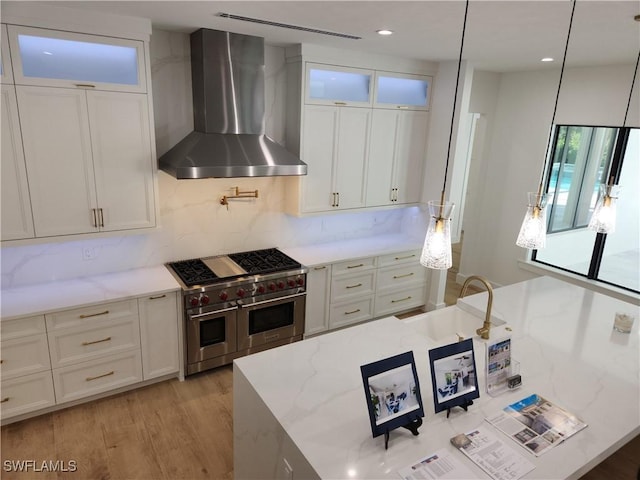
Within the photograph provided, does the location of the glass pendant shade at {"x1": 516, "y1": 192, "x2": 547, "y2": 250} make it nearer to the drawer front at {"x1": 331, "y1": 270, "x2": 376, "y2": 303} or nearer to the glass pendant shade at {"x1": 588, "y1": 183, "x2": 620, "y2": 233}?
the glass pendant shade at {"x1": 588, "y1": 183, "x2": 620, "y2": 233}

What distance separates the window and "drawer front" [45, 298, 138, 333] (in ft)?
13.3

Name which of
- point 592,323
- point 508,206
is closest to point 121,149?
point 592,323

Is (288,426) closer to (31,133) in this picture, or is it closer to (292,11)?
(292,11)

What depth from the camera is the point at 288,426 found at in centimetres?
183

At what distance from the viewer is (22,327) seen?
2.89 metres

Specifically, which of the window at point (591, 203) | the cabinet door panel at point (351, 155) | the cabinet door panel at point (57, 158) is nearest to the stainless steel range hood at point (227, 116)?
the cabinet door panel at point (57, 158)

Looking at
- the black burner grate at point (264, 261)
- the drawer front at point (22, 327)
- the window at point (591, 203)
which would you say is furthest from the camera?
the window at point (591, 203)

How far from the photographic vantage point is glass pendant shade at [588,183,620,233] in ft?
8.61

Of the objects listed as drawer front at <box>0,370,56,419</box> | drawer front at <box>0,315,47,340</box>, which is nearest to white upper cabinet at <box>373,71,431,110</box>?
drawer front at <box>0,315,47,340</box>

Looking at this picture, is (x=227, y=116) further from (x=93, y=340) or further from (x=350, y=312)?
(x=350, y=312)

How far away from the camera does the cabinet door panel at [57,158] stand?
2832 millimetres

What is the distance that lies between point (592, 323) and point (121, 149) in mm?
3503

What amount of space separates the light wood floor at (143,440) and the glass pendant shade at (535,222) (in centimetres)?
172

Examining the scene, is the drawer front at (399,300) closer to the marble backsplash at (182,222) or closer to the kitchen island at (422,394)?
the marble backsplash at (182,222)
